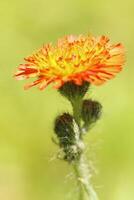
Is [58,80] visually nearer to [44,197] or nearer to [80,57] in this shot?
[80,57]

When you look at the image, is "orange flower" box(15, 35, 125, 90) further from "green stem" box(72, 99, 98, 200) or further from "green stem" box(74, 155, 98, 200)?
"green stem" box(74, 155, 98, 200)

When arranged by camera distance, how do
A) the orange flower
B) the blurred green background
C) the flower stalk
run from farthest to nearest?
the blurred green background → the flower stalk → the orange flower

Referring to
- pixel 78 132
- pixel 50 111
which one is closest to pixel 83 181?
pixel 78 132

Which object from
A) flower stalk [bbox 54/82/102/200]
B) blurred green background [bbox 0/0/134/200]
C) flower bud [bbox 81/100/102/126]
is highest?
Result: blurred green background [bbox 0/0/134/200]

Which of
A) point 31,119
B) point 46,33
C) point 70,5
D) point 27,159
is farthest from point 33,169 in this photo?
point 70,5

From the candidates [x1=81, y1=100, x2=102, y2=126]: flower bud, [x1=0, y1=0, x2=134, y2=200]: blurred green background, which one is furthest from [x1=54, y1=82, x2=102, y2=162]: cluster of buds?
[x1=0, y1=0, x2=134, y2=200]: blurred green background

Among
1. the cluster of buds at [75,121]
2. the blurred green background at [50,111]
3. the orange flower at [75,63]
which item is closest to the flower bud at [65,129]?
the cluster of buds at [75,121]

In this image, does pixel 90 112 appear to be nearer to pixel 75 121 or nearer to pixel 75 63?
pixel 75 121
